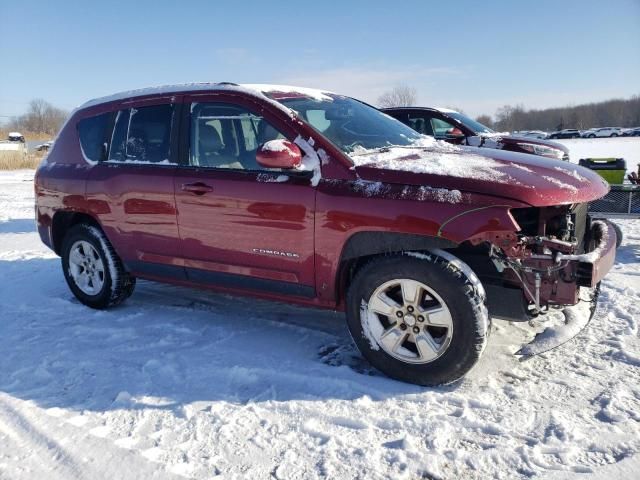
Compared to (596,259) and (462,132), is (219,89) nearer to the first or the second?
(596,259)

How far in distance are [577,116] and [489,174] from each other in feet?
347

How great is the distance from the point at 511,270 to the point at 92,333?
10.1 feet

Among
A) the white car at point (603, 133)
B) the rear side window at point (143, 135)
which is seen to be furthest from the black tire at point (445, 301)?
the white car at point (603, 133)

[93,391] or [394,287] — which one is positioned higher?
[394,287]

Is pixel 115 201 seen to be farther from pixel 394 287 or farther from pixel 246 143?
pixel 394 287

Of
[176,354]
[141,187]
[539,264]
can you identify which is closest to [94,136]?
[141,187]

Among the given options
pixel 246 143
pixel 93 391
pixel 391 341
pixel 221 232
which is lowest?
pixel 93 391

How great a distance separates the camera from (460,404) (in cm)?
276

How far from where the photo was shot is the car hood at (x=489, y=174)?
8.96ft

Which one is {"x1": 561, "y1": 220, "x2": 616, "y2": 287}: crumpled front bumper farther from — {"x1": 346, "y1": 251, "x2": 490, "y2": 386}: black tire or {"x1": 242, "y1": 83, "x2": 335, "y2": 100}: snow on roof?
{"x1": 242, "y1": 83, "x2": 335, "y2": 100}: snow on roof

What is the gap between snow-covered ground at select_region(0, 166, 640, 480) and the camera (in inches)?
91.0

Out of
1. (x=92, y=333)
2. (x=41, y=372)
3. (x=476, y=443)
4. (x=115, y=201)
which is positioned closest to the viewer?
(x=476, y=443)

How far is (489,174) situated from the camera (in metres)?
2.87

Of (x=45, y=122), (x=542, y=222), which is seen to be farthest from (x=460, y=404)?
(x=45, y=122)
